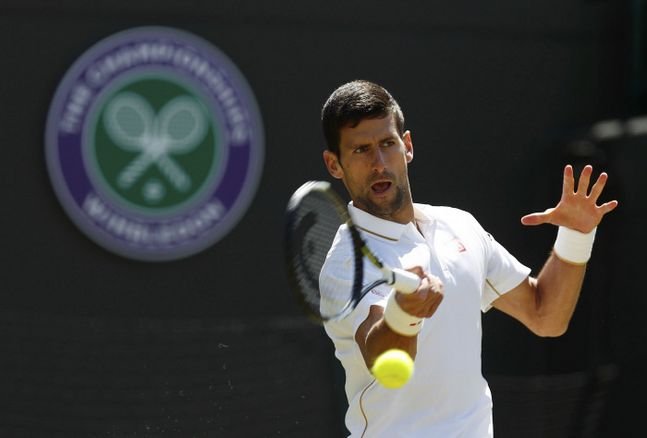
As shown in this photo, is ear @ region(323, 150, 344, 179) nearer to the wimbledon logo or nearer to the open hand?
the open hand

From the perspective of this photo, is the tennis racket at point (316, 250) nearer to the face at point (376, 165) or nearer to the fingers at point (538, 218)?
the face at point (376, 165)

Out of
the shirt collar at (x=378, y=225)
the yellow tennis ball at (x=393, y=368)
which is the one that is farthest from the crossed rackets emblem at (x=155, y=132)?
the yellow tennis ball at (x=393, y=368)

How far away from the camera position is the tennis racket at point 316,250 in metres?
3.08

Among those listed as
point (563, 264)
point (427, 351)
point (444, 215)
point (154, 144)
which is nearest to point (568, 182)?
point (563, 264)

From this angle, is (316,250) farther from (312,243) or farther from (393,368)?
(393,368)

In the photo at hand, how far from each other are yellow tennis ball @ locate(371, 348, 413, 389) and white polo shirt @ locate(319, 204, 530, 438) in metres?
0.49

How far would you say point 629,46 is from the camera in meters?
Answer: 6.56

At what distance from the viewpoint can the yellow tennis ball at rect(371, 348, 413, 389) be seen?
269cm

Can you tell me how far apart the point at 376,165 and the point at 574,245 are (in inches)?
26.8

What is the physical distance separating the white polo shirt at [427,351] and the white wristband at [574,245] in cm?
33

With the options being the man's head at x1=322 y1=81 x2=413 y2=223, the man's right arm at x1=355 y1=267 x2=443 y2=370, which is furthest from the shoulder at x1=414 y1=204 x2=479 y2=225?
the man's right arm at x1=355 y1=267 x2=443 y2=370

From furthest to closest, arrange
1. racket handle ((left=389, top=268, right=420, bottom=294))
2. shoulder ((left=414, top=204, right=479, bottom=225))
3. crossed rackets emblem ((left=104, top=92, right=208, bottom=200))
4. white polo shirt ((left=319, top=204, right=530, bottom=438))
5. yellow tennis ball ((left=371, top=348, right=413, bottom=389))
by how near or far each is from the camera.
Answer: crossed rackets emblem ((left=104, top=92, right=208, bottom=200)) → shoulder ((left=414, top=204, right=479, bottom=225)) → white polo shirt ((left=319, top=204, right=530, bottom=438)) → racket handle ((left=389, top=268, right=420, bottom=294)) → yellow tennis ball ((left=371, top=348, right=413, bottom=389))

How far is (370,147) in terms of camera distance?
3.33 meters

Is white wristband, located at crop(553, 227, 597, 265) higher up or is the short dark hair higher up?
the short dark hair
